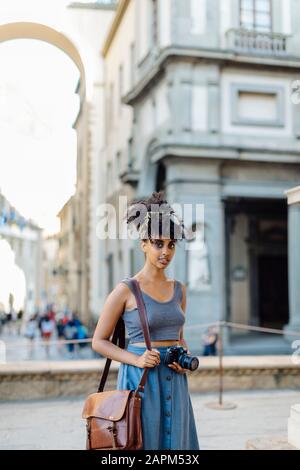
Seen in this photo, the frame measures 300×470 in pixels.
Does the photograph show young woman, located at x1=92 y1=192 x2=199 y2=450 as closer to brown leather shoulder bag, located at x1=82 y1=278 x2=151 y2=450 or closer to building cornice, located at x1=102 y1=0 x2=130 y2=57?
brown leather shoulder bag, located at x1=82 y1=278 x2=151 y2=450

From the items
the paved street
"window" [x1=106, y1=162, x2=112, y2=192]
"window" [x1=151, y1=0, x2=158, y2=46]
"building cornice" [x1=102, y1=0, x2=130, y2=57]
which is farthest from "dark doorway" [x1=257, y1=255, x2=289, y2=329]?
the paved street

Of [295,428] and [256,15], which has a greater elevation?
[256,15]

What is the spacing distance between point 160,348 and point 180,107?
1301cm

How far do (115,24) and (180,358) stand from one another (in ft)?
75.6

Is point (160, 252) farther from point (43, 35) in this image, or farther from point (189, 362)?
point (43, 35)

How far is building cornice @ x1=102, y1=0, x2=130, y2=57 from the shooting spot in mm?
21938

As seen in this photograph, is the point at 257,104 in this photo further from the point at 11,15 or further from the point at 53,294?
the point at 53,294

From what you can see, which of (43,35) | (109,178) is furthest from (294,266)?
(109,178)

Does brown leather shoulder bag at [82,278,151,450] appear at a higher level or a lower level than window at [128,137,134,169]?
lower

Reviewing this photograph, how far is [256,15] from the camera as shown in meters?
16.6

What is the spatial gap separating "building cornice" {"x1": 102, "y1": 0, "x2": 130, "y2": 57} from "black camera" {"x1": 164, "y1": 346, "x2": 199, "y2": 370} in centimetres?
2074

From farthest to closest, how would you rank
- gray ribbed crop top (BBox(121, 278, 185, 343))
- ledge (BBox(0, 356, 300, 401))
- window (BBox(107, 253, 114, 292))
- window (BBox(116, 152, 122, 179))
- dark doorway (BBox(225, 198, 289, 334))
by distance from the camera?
window (BBox(107, 253, 114, 292)), window (BBox(116, 152, 122, 179)), dark doorway (BBox(225, 198, 289, 334)), ledge (BBox(0, 356, 300, 401)), gray ribbed crop top (BBox(121, 278, 185, 343))

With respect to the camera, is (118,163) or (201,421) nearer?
(201,421)
